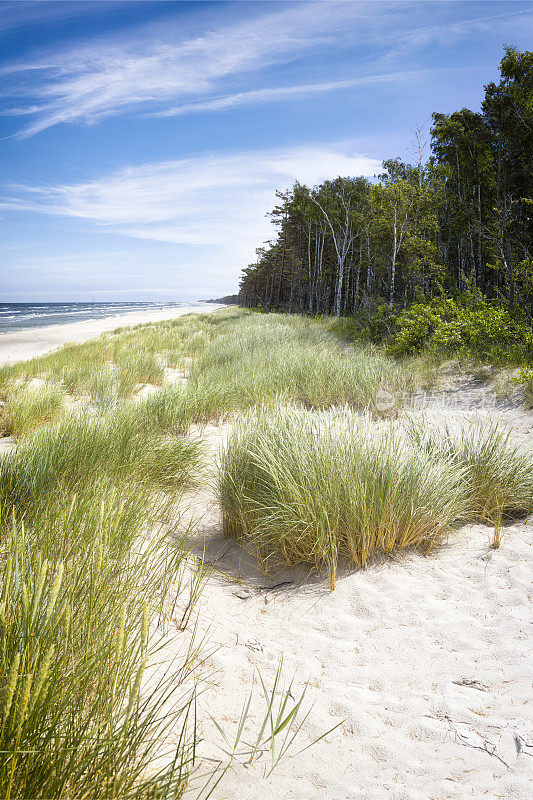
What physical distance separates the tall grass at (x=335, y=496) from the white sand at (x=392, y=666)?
0.15m

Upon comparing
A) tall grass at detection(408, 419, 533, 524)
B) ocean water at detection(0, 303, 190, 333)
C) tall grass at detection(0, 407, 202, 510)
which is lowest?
tall grass at detection(408, 419, 533, 524)

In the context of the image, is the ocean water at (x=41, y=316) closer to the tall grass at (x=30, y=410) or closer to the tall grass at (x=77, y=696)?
the tall grass at (x=30, y=410)

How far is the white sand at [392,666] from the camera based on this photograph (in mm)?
1322

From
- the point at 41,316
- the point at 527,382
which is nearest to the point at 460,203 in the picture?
the point at 527,382

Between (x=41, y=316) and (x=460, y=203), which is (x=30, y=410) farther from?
(x=41, y=316)

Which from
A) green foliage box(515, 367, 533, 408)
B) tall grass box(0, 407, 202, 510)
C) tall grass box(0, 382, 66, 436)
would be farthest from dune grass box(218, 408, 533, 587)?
tall grass box(0, 382, 66, 436)

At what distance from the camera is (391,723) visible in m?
1.53

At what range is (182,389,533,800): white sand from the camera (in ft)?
4.34

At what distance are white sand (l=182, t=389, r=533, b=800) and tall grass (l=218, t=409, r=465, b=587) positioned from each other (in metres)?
0.15

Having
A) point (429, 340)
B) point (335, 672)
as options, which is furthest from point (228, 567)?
point (429, 340)

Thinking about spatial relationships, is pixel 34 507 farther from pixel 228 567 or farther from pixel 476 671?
pixel 476 671

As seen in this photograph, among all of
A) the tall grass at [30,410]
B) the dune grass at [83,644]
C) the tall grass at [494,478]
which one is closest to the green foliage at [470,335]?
the tall grass at [494,478]

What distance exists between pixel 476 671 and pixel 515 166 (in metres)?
21.6

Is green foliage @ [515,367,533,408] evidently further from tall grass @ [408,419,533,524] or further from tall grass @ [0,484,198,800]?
tall grass @ [0,484,198,800]
